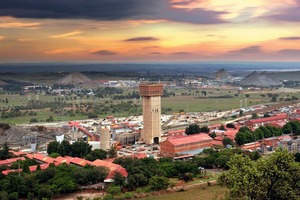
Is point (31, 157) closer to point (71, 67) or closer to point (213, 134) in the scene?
point (213, 134)

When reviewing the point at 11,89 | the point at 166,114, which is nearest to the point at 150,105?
the point at 166,114

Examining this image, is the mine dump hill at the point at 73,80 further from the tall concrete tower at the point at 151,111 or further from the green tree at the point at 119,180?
the green tree at the point at 119,180

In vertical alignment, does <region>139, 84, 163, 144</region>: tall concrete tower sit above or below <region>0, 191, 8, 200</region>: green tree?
above

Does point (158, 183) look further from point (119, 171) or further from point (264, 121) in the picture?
point (264, 121)

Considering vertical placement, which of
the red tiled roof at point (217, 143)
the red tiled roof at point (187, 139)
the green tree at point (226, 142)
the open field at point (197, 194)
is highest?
the red tiled roof at point (187, 139)

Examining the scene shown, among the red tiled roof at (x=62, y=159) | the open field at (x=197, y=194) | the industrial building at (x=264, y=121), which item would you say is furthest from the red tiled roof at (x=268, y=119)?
the open field at (x=197, y=194)

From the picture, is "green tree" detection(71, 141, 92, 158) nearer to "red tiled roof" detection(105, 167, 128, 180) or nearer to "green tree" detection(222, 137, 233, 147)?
"red tiled roof" detection(105, 167, 128, 180)

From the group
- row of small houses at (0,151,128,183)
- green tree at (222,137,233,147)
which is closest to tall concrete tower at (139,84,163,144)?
green tree at (222,137,233,147)
